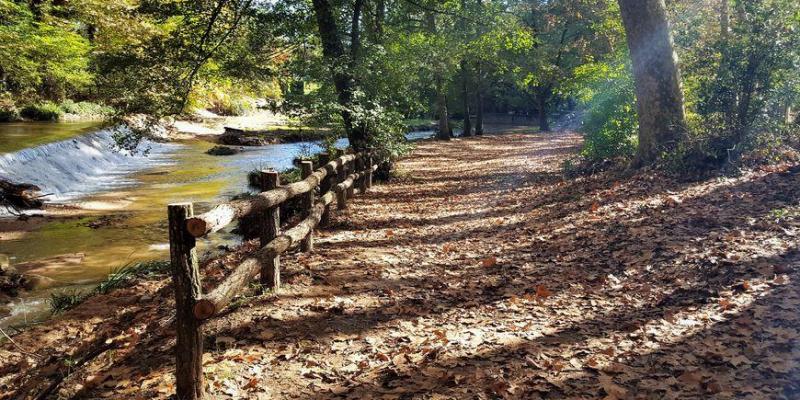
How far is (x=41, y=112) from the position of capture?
25.6 meters

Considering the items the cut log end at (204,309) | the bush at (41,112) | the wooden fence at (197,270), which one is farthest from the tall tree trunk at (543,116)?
the cut log end at (204,309)

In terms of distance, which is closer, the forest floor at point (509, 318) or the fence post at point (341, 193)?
the forest floor at point (509, 318)

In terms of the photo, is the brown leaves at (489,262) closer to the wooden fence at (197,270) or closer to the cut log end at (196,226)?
the wooden fence at (197,270)

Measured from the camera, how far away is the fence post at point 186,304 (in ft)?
11.1

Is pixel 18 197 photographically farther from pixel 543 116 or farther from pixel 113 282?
pixel 543 116

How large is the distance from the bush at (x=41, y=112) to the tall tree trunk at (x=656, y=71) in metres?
27.7

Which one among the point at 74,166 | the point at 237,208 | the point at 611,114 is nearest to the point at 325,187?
the point at 237,208

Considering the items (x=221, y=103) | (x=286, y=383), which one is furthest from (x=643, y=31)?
(x=221, y=103)

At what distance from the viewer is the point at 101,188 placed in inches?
622

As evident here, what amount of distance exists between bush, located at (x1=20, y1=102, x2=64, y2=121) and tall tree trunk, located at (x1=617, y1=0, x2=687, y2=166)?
27.7 metres

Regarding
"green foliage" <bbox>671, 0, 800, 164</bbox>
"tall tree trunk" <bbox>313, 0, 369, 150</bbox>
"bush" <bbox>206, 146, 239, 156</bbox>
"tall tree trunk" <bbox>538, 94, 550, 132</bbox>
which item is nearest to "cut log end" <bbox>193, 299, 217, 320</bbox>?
"tall tree trunk" <bbox>313, 0, 369, 150</bbox>

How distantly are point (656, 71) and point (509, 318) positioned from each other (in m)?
6.69

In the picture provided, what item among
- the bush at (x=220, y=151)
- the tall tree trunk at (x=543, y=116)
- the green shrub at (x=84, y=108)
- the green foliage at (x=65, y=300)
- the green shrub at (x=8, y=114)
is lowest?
the green foliage at (x=65, y=300)

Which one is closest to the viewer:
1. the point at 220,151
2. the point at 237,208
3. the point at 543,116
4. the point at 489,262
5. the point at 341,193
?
the point at 237,208
